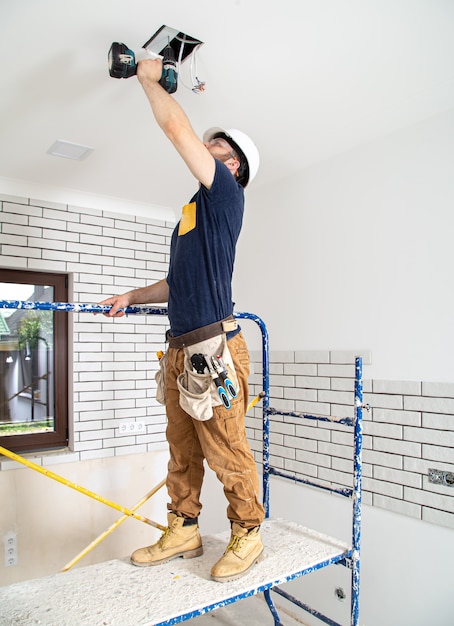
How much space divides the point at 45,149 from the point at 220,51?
53.5 inches

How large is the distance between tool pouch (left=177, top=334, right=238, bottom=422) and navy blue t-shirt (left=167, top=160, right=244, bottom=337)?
0.09 m

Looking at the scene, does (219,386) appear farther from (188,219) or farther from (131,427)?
(131,427)

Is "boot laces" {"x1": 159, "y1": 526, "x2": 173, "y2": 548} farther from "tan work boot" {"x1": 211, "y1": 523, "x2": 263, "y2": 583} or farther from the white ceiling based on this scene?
the white ceiling

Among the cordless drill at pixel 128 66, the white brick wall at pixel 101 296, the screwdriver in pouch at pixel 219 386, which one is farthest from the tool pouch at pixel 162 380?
the white brick wall at pixel 101 296

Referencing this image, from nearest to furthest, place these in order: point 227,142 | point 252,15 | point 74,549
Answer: point 252,15
point 227,142
point 74,549

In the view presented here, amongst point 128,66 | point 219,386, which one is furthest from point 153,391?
point 128,66

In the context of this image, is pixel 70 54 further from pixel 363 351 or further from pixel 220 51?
pixel 363 351

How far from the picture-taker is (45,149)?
2.86 metres

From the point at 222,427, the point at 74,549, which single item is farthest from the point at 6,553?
the point at 222,427

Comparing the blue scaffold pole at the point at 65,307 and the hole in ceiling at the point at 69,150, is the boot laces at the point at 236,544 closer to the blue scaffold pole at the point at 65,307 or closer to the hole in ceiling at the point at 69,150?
the blue scaffold pole at the point at 65,307

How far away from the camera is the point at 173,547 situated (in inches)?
79.1

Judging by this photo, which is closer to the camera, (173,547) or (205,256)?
(205,256)

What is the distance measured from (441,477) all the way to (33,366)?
2.65m

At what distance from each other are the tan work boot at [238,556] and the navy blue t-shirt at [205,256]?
824 millimetres
